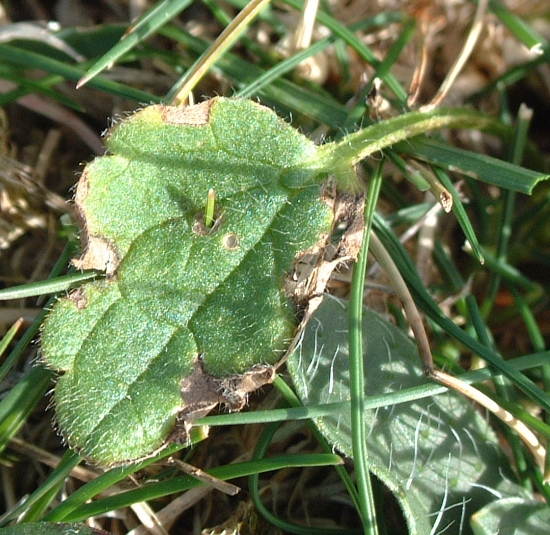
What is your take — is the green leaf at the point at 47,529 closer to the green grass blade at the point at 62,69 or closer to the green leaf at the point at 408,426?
the green leaf at the point at 408,426

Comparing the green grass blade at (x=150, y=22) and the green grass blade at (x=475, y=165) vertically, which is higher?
the green grass blade at (x=150, y=22)

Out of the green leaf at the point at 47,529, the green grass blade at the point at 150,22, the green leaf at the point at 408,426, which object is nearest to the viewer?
the green leaf at the point at 47,529

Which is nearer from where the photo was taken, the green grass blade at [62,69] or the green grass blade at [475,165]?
the green grass blade at [475,165]

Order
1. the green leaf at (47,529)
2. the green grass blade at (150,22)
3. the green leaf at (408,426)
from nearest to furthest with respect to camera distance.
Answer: the green leaf at (47,529) < the green leaf at (408,426) < the green grass blade at (150,22)

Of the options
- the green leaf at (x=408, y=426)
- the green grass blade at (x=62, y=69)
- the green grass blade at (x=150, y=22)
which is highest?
the green grass blade at (x=150, y=22)

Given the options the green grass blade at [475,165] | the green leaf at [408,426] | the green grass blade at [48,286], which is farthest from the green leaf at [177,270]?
the green grass blade at [475,165]

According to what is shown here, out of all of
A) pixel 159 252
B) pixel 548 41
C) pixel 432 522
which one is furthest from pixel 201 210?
pixel 548 41

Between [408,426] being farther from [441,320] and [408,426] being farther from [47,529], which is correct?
[47,529]

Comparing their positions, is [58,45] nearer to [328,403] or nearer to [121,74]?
[121,74]
